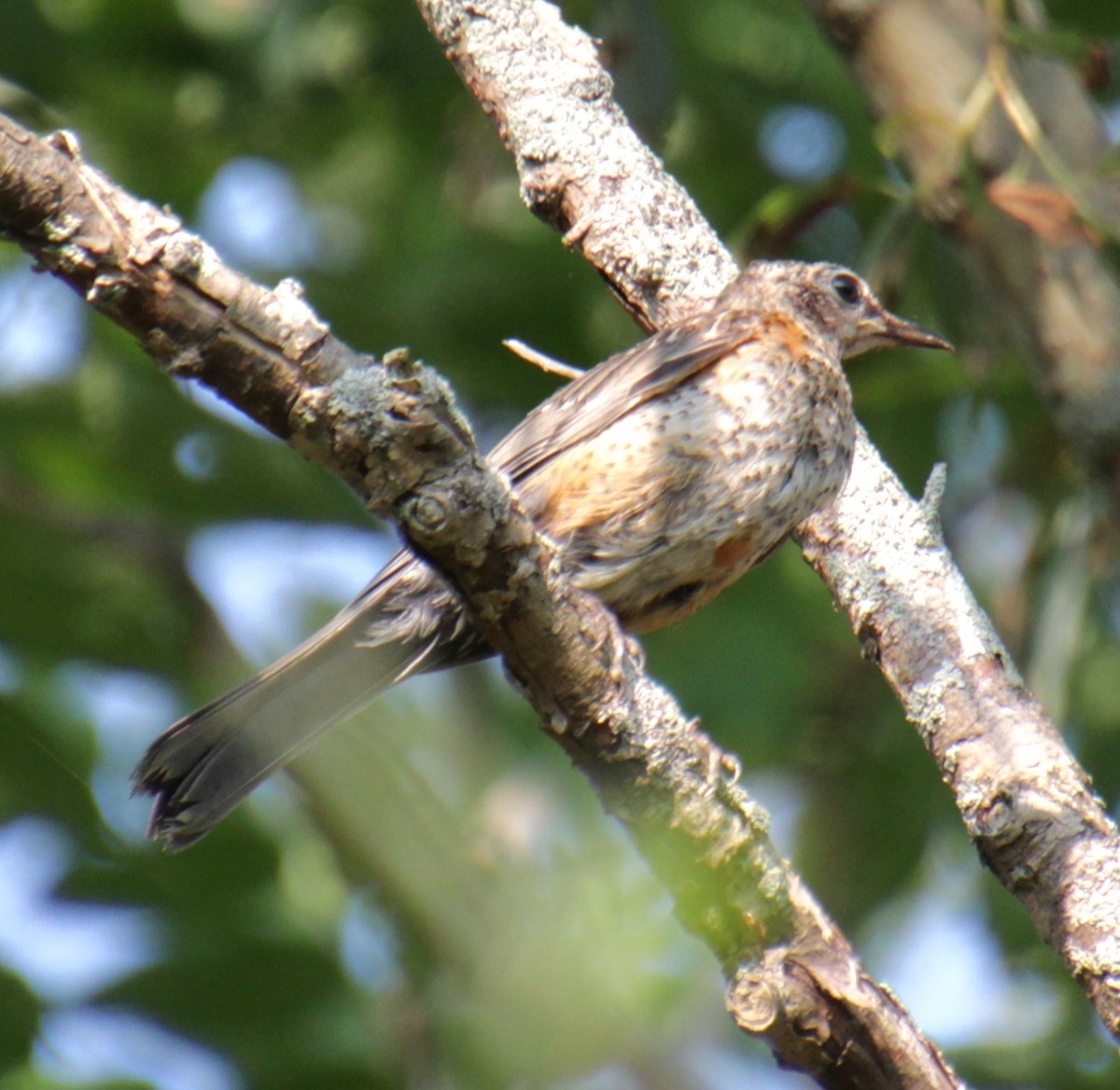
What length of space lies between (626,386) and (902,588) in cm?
102

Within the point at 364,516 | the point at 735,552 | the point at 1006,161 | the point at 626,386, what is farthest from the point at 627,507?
the point at 1006,161

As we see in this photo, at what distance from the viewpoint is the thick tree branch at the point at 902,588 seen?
109 inches

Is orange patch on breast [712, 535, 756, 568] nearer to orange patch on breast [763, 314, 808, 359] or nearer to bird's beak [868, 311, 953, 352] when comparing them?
orange patch on breast [763, 314, 808, 359]

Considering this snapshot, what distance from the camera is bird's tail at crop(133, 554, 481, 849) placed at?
10.4 feet

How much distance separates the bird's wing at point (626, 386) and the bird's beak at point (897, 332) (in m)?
0.89

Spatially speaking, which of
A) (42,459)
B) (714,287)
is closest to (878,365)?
A: (714,287)

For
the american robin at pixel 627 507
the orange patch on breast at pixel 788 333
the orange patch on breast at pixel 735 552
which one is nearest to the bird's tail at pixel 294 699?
the american robin at pixel 627 507

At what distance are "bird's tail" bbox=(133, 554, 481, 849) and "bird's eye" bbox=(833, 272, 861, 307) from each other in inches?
70.4

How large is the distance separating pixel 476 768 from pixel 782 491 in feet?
6.67

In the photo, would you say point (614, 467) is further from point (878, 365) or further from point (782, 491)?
point (878, 365)

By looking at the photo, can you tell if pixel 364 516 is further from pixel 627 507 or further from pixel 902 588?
pixel 902 588

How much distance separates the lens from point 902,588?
317 cm

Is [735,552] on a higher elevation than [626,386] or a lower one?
Answer: lower

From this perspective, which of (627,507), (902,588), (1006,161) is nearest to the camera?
(902,588)
